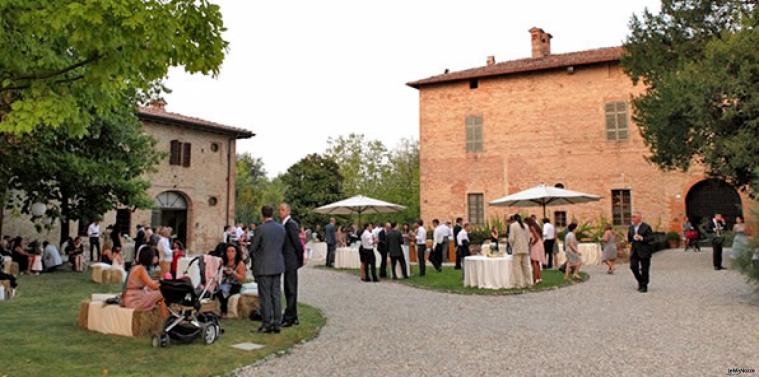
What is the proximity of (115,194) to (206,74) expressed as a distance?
42.2 feet

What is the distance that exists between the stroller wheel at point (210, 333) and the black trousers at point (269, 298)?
79 cm

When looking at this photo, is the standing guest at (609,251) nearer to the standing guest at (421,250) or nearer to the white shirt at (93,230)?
the standing guest at (421,250)

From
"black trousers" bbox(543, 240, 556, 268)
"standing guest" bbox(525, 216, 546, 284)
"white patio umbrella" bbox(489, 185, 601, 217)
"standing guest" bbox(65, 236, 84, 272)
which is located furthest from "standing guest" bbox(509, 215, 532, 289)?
"standing guest" bbox(65, 236, 84, 272)

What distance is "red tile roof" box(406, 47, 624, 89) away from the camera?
87.6 ft

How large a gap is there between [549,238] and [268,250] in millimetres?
11042

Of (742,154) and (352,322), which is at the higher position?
(742,154)

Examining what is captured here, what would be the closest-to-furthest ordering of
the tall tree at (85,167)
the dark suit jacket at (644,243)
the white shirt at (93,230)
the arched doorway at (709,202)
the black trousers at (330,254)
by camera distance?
the dark suit jacket at (644,243)
the tall tree at (85,167)
the white shirt at (93,230)
the black trousers at (330,254)
the arched doorway at (709,202)

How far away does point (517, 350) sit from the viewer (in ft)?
20.4

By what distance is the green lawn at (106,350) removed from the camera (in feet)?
17.6

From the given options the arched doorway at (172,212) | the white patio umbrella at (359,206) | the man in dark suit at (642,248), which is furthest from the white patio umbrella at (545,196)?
the arched doorway at (172,212)

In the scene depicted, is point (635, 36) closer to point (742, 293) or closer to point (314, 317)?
point (742, 293)

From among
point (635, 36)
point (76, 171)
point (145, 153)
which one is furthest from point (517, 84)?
point (76, 171)

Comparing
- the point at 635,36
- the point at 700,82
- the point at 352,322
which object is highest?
the point at 635,36

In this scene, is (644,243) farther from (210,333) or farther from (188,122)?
(188,122)
